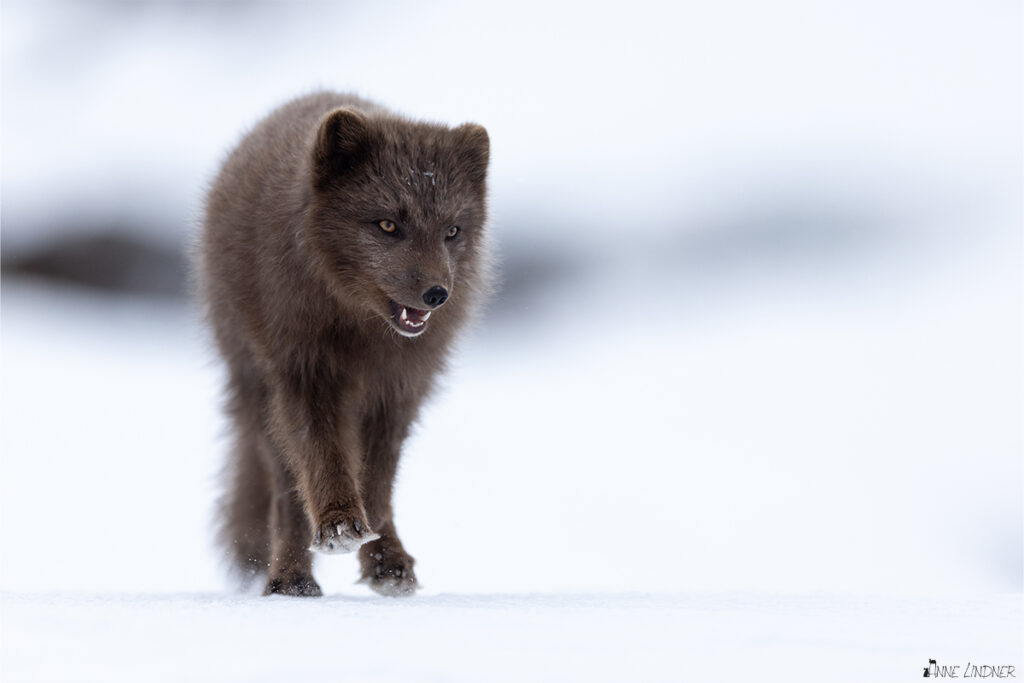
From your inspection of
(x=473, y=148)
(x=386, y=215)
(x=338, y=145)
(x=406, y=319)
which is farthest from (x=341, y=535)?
(x=473, y=148)

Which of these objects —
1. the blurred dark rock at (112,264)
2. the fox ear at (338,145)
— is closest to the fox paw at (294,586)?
the fox ear at (338,145)

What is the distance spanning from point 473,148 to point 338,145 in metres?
0.63

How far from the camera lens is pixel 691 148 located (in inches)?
788

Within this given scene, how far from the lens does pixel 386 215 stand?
5434 mm

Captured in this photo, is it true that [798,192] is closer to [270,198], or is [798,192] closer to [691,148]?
[691,148]

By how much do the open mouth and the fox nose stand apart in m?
0.18

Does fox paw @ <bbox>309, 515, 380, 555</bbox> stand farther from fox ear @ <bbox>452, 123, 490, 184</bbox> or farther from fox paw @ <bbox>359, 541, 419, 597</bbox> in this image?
fox ear @ <bbox>452, 123, 490, 184</bbox>

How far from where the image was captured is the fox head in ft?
17.6

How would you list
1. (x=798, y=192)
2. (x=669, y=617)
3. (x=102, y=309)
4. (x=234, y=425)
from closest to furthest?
1. (x=669, y=617)
2. (x=234, y=425)
3. (x=102, y=309)
4. (x=798, y=192)

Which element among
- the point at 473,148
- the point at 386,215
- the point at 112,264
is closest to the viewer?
the point at 386,215

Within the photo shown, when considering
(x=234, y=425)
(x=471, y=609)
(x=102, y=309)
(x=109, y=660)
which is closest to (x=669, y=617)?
(x=471, y=609)

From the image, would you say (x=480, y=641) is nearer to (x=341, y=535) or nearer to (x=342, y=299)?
(x=341, y=535)

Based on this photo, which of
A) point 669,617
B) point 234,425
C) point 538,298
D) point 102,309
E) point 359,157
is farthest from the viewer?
point 538,298

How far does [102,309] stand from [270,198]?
11152 millimetres
